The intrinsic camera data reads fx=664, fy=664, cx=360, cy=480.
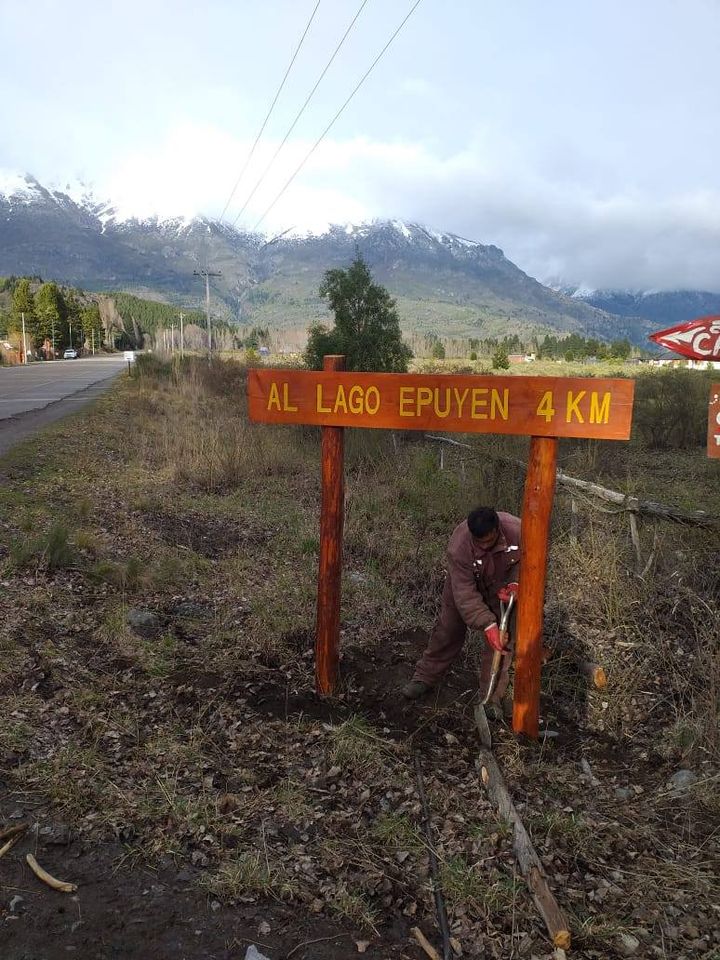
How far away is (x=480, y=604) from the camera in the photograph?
160 inches

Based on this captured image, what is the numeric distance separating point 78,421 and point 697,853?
15594 millimetres

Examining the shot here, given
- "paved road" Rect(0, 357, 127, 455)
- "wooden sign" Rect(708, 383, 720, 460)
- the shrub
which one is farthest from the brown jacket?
the shrub

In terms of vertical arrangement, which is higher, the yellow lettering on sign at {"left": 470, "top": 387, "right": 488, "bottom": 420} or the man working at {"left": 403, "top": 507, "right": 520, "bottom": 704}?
the yellow lettering on sign at {"left": 470, "top": 387, "right": 488, "bottom": 420}

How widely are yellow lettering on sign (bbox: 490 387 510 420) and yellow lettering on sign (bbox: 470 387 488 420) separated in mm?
39

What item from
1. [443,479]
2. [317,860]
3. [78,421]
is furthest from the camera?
[78,421]

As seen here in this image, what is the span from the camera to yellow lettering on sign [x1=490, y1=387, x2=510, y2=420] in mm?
3713

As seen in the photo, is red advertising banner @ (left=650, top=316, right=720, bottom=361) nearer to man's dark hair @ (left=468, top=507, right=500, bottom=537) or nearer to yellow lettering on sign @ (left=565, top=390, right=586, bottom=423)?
yellow lettering on sign @ (left=565, top=390, right=586, bottom=423)

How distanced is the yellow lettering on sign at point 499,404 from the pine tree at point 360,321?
1433 cm

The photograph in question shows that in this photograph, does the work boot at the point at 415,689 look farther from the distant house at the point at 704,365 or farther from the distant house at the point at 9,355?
the distant house at the point at 9,355

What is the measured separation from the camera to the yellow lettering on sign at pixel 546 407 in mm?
3633

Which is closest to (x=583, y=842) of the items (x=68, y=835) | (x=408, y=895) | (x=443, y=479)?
(x=408, y=895)

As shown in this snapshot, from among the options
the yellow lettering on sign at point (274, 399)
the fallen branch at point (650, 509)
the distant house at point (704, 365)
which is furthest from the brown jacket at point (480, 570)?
the fallen branch at point (650, 509)

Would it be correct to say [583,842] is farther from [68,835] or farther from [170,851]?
[68,835]

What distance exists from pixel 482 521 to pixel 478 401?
0.71m
